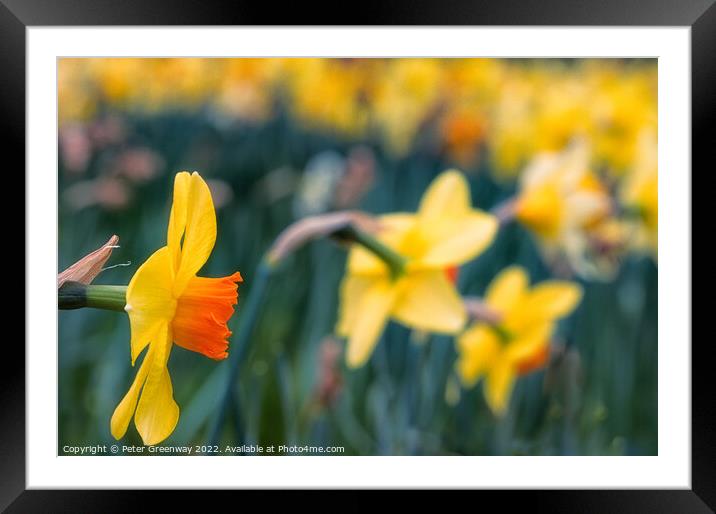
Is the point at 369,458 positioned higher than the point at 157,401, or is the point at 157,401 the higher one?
the point at 157,401

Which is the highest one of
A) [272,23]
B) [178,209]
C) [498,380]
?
[272,23]

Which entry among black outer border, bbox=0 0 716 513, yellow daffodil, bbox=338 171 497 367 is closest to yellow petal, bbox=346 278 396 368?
yellow daffodil, bbox=338 171 497 367

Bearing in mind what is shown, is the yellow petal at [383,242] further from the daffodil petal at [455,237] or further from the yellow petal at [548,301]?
the yellow petal at [548,301]

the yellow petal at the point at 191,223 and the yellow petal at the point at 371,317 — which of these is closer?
the yellow petal at the point at 191,223

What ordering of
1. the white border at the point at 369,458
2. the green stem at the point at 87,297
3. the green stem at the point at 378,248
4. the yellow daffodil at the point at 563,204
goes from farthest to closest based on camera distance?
the yellow daffodil at the point at 563,204, the white border at the point at 369,458, the green stem at the point at 378,248, the green stem at the point at 87,297

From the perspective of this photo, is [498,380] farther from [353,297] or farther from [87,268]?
[87,268]

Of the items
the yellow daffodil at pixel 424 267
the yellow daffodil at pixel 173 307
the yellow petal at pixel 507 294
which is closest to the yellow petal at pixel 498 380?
the yellow petal at pixel 507 294

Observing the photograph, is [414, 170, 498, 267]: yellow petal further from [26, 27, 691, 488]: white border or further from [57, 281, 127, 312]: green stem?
[57, 281, 127, 312]: green stem

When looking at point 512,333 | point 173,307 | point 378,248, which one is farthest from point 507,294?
point 173,307
